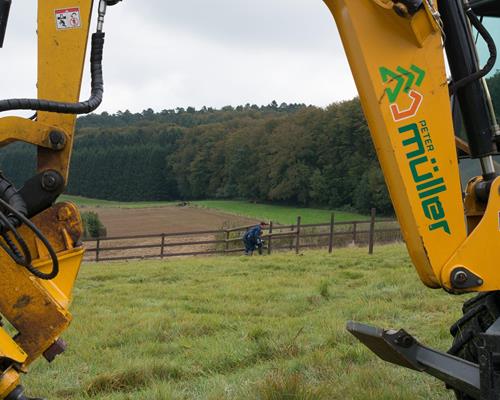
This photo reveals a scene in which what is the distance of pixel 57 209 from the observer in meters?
2.90

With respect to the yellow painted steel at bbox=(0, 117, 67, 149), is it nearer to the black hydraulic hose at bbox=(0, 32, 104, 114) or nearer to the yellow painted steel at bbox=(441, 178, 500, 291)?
the black hydraulic hose at bbox=(0, 32, 104, 114)

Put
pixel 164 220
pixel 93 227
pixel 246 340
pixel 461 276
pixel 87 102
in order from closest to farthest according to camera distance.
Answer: pixel 461 276 → pixel 87 102 → pixel 246 340 → pixel 93 227 → pixel 164 220

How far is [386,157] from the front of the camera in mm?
2705

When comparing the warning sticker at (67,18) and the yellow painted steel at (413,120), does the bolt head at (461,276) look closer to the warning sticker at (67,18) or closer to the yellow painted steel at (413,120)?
the yellow painted steel at (413,120)

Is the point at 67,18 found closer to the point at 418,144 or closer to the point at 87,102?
the point at 87,102

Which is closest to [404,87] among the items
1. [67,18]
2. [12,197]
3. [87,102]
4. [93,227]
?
[87,102]

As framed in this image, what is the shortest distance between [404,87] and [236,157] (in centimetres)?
5833

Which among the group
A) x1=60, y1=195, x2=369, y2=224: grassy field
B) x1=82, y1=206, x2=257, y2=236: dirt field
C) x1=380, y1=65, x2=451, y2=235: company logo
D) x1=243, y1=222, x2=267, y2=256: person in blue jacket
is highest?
x1=380, y1=65, x2=451, y2=235: company logo

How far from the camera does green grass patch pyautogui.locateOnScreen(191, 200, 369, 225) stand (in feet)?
142

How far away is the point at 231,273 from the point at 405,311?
653cm

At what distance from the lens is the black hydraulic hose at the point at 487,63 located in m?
2.84

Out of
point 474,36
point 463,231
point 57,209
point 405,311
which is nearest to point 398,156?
point 463,231

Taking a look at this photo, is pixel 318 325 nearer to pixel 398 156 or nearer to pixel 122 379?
pixel 122 379

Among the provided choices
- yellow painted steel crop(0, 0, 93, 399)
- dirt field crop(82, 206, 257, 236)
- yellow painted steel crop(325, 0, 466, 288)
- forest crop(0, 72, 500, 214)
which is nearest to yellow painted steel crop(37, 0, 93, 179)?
yellow painted steel crop(0, 0, 93, 399)
